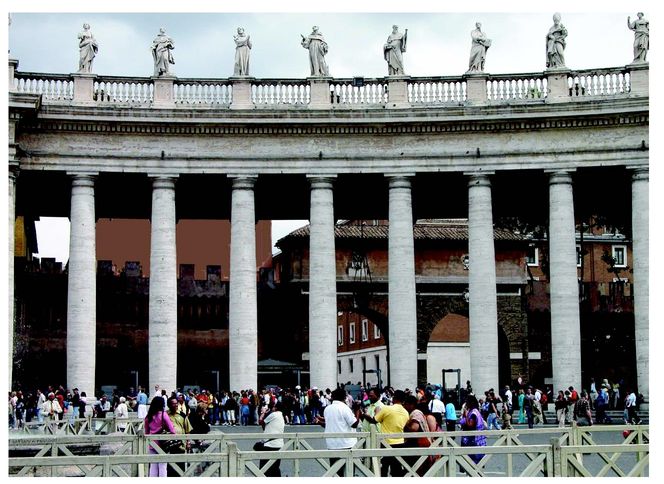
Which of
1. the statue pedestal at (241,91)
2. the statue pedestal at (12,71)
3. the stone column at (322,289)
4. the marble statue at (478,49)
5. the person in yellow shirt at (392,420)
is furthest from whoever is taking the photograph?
the marble statue at (478,49)

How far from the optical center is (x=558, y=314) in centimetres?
5538

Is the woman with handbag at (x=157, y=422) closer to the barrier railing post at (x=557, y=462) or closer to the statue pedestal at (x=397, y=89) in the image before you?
the barrier railing post at (x=557, y=462)

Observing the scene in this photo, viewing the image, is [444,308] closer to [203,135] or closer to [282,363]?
[282,363]

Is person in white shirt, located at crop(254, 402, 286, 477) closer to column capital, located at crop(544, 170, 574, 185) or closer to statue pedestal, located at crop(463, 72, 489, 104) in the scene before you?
column capital, located at crop(544, 170, 574, 185)

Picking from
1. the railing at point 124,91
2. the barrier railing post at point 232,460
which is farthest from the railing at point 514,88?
the barrier railing post at point 232,460

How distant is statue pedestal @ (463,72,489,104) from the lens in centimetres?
5653

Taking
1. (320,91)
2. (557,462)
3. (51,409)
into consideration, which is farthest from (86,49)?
(557,462)

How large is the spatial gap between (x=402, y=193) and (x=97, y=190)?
14.4 m

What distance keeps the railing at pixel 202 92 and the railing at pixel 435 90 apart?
26.7 ft

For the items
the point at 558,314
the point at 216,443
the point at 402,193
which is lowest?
the point at 216,443

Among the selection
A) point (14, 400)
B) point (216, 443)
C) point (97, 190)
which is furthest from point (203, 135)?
point (216, 443)

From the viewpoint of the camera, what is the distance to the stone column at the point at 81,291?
178ft

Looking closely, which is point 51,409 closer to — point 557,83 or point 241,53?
point 241,53

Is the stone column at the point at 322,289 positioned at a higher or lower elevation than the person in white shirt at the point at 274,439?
higher
